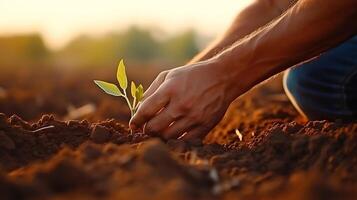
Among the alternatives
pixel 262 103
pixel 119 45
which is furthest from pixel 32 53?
pixel 262 103

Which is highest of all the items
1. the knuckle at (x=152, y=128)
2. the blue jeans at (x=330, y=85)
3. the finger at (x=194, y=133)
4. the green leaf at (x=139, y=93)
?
the green leaf at (x=139, y=93)

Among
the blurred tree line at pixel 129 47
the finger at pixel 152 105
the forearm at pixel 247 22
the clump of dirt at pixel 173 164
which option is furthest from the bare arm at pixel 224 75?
the blurred tree line at pixel 129 47

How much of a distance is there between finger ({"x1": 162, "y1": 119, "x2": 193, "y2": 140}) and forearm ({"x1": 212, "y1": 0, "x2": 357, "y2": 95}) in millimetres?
264

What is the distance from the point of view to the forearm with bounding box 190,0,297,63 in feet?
11.2

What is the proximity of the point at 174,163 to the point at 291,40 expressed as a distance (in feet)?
3.11

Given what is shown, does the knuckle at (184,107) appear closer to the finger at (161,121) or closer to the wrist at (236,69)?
the finger at (161,121)

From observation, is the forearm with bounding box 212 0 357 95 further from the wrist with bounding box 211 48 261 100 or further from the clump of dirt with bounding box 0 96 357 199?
the clump of dirt with bounding box 0 96 357 199

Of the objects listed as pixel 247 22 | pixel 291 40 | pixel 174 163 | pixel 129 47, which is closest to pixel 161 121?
pixel 291 40

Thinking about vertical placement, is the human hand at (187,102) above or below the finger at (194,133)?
above

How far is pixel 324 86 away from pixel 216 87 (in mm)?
1114

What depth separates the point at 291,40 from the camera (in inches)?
98.0

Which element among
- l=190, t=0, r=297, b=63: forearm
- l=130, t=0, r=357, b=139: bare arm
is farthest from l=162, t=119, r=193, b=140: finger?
l=190, t=0, r=297, b=63: forearm

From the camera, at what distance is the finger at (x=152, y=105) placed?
260 centimetres

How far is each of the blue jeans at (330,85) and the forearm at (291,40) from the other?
0.90 meters
